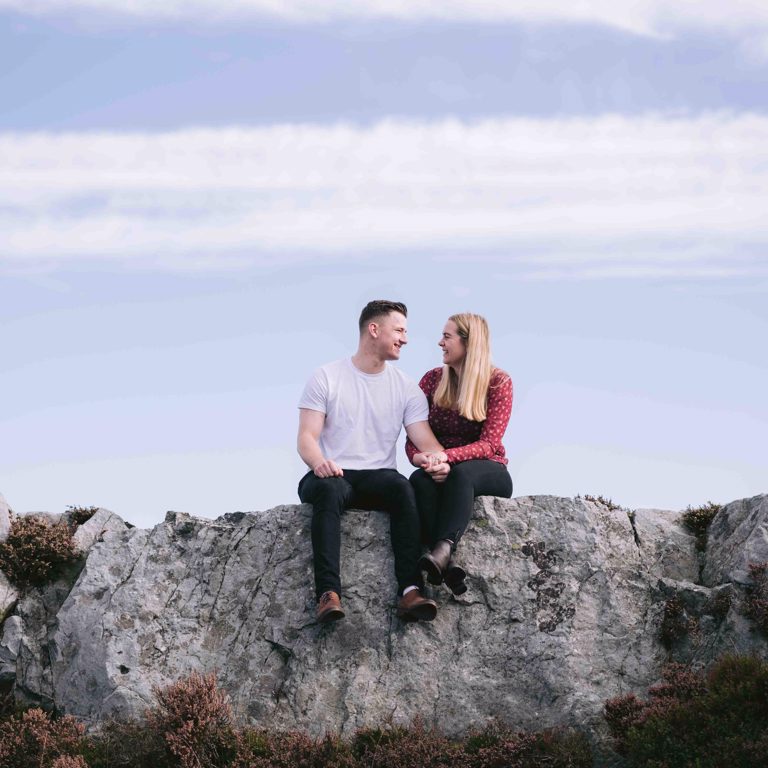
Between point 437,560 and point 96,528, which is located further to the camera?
point 96,528

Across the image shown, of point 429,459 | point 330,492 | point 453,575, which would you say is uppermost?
point 429,459

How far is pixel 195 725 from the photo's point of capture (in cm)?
1134

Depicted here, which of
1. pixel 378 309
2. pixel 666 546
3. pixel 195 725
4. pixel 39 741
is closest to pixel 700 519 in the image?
pixel 666 546

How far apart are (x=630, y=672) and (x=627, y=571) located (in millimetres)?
1306

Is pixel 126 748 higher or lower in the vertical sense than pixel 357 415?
lower

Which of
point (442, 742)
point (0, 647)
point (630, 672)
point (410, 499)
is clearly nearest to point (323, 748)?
point (442, 742)

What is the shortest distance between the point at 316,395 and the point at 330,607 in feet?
8.21

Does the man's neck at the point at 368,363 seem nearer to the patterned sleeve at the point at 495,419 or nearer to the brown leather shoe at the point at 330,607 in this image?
the patterned sleeve at the point at 495,419

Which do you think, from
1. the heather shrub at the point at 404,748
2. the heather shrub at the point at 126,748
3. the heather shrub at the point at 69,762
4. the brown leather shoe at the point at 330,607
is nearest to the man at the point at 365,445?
the brown leather shoe at the point at 330,607

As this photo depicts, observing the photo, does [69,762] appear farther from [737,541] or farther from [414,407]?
[737,541]

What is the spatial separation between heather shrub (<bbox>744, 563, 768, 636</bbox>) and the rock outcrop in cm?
14

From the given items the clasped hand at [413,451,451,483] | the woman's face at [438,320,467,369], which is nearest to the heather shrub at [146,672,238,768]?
the clasped hand at [413,451,451,483]

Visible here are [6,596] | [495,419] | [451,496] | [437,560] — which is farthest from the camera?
[6,596]

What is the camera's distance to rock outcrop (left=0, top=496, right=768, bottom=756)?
12.1 meters
